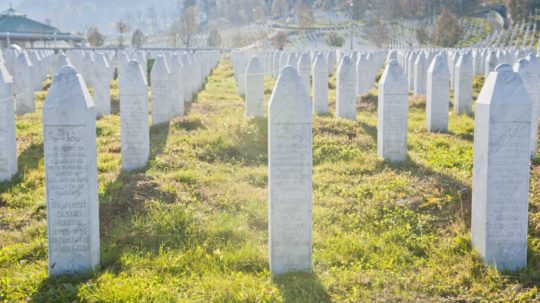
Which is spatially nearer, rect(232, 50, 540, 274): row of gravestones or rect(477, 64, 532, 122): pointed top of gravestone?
rect(232, 50, 540, 274): row of gravestones

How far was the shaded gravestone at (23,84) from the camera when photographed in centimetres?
1684

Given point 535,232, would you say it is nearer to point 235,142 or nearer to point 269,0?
point 235,142

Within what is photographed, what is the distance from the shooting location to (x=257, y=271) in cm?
681

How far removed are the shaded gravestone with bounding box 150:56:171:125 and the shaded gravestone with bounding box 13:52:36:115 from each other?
489cm

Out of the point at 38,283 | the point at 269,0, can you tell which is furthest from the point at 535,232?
the point at 269,0

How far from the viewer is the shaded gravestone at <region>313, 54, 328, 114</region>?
17.3 metres

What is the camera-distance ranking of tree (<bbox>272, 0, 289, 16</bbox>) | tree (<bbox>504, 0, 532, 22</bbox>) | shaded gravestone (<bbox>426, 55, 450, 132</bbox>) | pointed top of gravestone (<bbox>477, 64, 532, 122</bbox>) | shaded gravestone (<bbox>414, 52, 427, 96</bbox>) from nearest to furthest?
pointed top of gravestone (<bbox>477, 64, 532, 122</bbox>)
shaded gravestone (<bbox>426, 55, 450, 132</bbox>)
shaded gravestone (<bbox>414, 52, 427, 96</bbox>)
tree (<bbox>504, 0, 532, 22</bbox>)
tree (<bbox>272, 0, 289, 16</bbox>)

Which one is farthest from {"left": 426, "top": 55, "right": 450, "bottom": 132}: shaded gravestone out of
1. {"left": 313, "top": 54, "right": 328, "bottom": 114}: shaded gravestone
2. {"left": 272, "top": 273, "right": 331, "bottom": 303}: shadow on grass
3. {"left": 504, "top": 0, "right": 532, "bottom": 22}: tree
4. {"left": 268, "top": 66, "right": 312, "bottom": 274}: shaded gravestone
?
{"left": 504, "top": 0, "right": 532, "bottom": 22}: tree

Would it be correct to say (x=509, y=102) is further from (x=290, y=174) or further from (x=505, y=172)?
(x=290, y=174)

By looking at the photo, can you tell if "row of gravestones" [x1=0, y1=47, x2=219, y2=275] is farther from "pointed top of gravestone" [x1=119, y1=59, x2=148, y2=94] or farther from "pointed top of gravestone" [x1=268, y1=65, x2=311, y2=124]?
"pointed top of gravestone" [x1=119, y1=59, x2=148, y2=94]

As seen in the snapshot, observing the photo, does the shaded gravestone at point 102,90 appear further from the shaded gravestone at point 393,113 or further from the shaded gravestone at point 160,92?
the shaded gravestone at point 393,113

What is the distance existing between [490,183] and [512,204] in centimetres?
36

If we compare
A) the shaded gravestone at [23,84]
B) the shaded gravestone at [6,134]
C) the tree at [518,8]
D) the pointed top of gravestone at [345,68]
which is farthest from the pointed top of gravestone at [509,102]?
the tree at [518,8]

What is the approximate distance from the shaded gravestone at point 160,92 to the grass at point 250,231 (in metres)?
1.80
